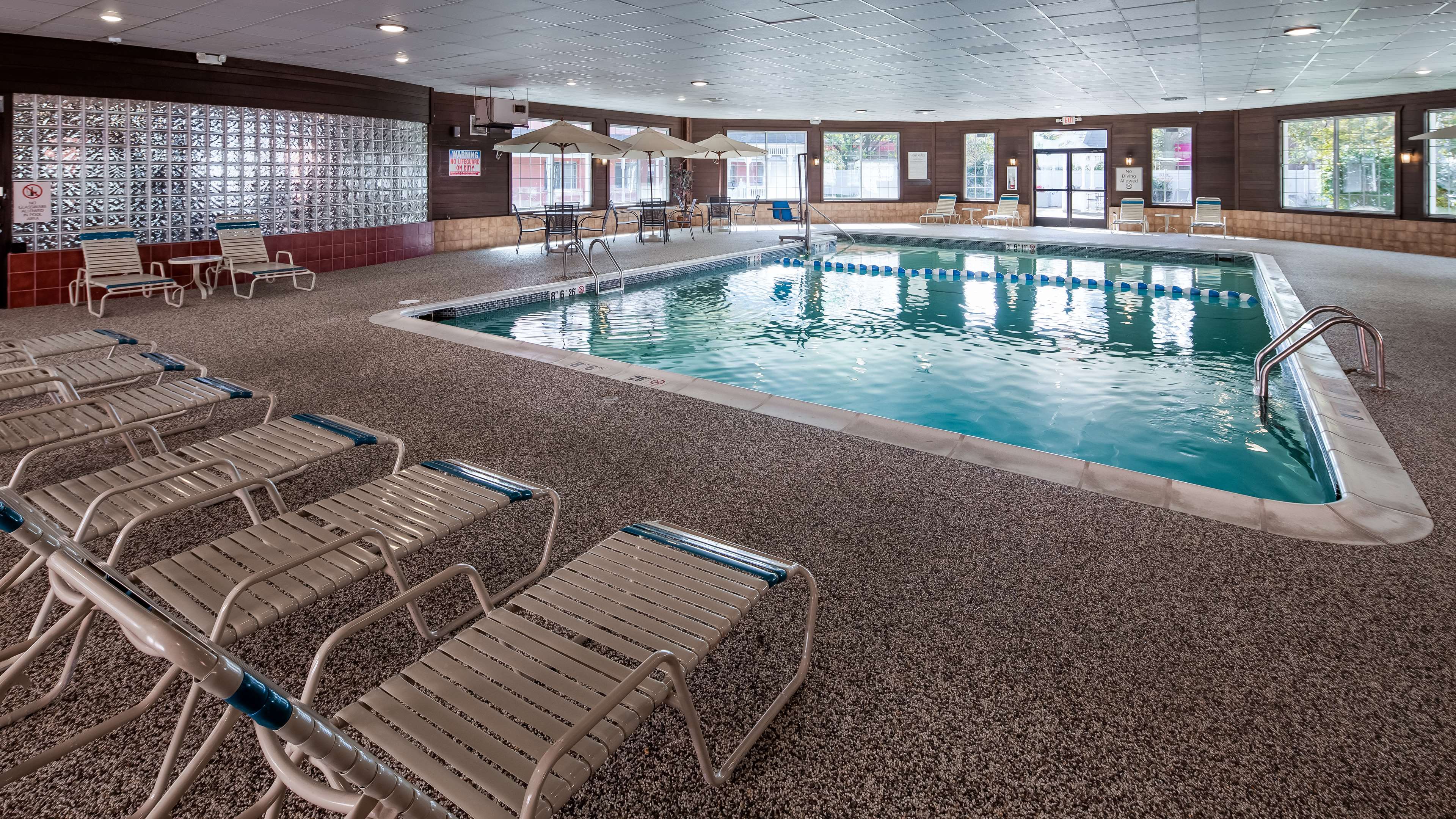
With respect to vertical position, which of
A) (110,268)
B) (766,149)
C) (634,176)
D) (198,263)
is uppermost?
(766,149)

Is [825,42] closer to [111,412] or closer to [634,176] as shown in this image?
[111,412]

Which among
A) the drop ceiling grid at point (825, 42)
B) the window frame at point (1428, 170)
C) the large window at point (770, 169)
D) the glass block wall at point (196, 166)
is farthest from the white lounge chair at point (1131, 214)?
the glass block wall at point (196, 166)

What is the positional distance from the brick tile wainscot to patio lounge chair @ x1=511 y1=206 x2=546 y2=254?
5.08 feet

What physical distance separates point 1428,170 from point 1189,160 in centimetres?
439

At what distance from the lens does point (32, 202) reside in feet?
26.5

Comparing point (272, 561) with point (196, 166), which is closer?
point (272, 561)

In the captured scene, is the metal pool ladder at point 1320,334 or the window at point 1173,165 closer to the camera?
the metal pool ladder at point 1320,334

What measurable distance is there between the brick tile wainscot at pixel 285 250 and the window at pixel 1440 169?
16063 millimetres

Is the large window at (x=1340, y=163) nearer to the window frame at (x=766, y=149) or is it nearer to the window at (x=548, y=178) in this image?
the window frame at (x=766, y=149)

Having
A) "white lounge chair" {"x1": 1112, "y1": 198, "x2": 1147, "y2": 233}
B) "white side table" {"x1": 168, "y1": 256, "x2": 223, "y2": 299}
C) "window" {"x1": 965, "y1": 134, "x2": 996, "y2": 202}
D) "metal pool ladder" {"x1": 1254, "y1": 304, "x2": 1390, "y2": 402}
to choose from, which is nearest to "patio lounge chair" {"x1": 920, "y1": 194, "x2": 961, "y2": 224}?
"window" {"x1": 965, "y1": 134, "x2": 996, "y2": 202}

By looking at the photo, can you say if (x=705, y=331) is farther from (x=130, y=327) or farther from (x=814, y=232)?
(x=814, y=232)

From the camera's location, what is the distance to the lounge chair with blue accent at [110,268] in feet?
25.7

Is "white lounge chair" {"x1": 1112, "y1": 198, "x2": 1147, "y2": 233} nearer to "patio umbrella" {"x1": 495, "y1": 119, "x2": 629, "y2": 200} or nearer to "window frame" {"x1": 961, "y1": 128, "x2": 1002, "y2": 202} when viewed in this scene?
"window frame" {"x1": 961, "y1": 128, "x2": 1002, "y2": 202}

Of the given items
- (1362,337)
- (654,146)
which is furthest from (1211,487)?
(654,146)
